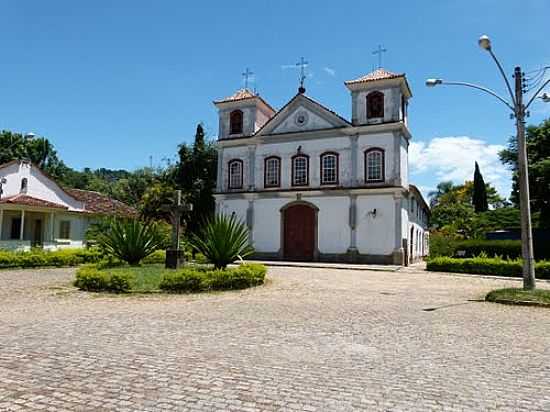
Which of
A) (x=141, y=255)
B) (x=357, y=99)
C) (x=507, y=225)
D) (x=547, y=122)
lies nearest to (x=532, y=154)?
(x=547, y=122)

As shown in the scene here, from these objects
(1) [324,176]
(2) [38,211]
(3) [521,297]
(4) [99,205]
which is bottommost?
(3) [521,297]

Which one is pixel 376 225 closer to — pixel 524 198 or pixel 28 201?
pixel 524 198

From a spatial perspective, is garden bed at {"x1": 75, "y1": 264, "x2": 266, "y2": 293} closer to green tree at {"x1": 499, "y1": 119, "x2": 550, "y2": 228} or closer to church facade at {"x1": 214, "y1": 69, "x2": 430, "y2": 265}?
church facade at {"x1": 214, "y1": 69, "x2": 430, "y2": 265}

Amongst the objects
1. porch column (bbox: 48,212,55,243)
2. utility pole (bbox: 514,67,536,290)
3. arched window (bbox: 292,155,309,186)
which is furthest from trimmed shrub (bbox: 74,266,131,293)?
porch column (bbox: 48,212,55,243)

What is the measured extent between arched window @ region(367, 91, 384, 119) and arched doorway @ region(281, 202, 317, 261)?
647 centimetres

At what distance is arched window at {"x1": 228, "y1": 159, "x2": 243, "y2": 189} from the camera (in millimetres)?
28719

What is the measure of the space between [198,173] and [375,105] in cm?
1595

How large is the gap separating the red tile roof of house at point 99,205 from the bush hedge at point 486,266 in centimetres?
2216

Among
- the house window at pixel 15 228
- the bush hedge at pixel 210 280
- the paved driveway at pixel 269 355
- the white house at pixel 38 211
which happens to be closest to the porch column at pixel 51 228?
the white house at pixel 38 211

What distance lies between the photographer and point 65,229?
96.8ft

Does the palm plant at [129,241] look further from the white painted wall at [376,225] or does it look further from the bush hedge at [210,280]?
the white painted wall at [376,225]

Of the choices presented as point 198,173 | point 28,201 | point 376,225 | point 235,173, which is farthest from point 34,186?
point 376,225

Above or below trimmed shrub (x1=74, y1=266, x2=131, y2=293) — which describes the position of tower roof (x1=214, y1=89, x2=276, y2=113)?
above

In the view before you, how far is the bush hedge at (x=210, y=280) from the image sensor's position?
1120 cm
